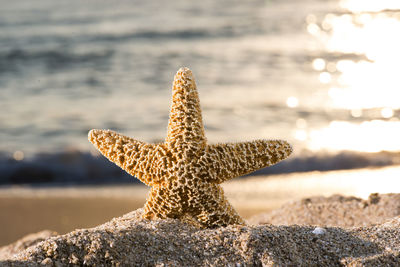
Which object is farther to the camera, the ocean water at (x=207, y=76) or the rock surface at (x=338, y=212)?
the ocean water at (x=207, y=76)

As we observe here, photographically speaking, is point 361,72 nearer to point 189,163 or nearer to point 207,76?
point 207,76

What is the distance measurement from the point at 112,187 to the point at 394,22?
38.0 ft

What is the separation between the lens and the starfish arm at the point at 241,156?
3248 millimetres

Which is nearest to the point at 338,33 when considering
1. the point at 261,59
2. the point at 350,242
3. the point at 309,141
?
the point at 261,59

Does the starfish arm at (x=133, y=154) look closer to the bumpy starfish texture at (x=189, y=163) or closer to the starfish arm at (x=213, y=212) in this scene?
the bumpy starfish texture at (x=189, y=163)

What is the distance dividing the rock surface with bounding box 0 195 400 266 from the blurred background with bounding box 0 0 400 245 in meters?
2.74

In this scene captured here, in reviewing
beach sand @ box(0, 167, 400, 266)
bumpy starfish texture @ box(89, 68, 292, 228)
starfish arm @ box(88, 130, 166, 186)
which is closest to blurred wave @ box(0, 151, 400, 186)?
beach sand @ box(0, 167, 400, 266)

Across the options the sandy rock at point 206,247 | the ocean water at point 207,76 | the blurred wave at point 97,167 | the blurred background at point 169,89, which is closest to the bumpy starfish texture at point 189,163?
the sandy rock at point 206,247

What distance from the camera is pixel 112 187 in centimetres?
734

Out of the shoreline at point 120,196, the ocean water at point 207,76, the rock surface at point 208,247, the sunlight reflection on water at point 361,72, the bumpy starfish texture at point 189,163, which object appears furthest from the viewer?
the sunlight reflection on water at point 361,72

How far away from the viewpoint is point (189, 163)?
10.6ft

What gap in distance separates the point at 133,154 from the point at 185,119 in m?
0.36

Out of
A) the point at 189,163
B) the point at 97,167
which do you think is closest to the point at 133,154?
the point at 189,163

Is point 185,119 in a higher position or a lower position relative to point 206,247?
higher
